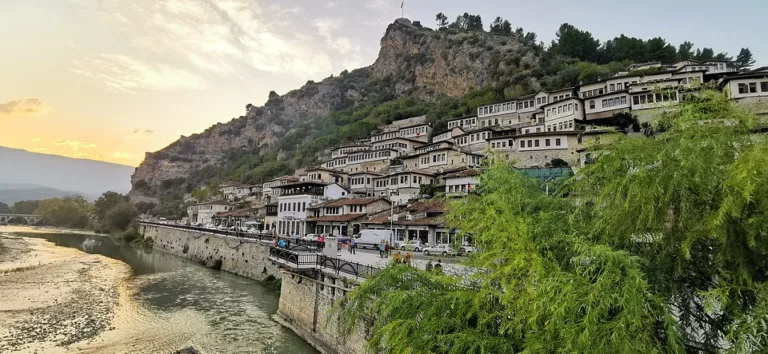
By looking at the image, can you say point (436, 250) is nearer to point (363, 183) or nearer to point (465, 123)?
point (363, 183)

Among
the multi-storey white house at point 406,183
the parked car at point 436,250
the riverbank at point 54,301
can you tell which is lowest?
the riverbank at point 54,301

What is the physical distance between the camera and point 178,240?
182 ft

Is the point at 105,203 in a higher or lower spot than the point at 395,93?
lower

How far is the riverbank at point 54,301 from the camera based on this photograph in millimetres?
18391

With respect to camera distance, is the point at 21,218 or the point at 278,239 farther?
the point at 21,218

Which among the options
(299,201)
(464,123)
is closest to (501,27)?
(464,123)

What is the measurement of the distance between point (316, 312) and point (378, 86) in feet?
441

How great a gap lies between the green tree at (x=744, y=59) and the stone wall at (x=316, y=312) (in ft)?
341

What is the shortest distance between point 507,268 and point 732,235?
277cm

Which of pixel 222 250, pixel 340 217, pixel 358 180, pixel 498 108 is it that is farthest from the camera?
pixel 498 108

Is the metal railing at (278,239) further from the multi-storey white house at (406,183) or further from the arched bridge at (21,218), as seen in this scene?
the arched bridge at (21,218)

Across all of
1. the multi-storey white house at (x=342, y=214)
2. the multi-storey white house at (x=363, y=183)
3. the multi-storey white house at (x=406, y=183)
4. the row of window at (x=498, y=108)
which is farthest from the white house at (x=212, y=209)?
the row of window at (x=498, y=108)

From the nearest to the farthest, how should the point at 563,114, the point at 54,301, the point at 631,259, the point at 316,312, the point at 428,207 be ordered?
the point at 631,259 < the point at 316,312 < the point at 54,301 < the point at 428,207 < the point at 563,114

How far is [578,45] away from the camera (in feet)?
332
